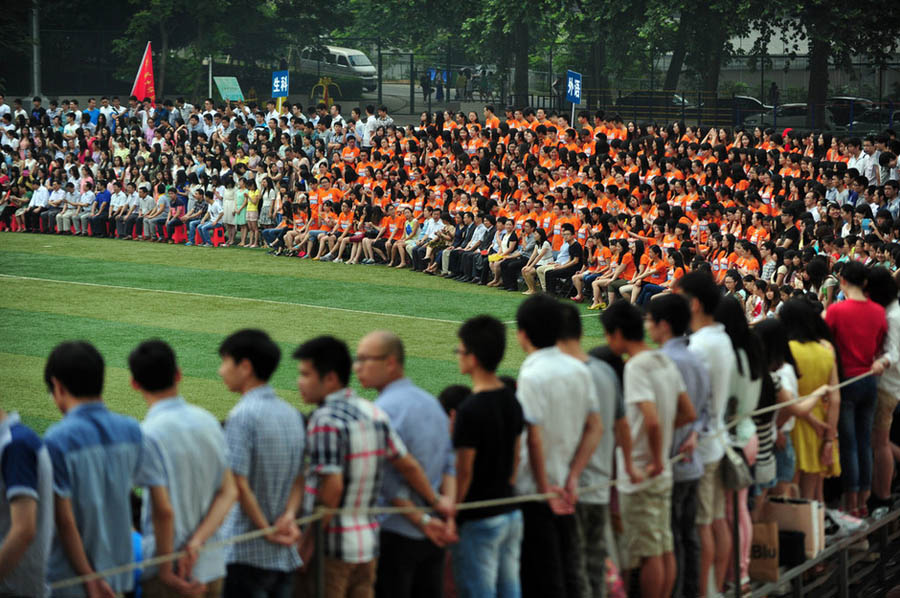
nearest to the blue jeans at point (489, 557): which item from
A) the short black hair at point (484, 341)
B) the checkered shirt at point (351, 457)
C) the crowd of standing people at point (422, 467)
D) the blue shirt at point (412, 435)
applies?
the crowd of standing people at point (422, 467)

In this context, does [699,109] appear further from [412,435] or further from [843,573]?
[412,435]

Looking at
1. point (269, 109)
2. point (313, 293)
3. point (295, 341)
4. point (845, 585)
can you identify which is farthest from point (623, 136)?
point (845, 585)

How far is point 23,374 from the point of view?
14.9 metres

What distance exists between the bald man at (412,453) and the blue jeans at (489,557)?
205 mm

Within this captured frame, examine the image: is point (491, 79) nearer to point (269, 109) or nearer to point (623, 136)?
point (269, 109)

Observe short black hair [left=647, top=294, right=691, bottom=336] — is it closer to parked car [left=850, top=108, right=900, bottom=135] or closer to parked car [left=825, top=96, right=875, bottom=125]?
parked car [left=850, top=108, right=900, bottom=135]

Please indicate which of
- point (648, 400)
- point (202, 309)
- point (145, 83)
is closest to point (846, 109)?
point (145, 83)

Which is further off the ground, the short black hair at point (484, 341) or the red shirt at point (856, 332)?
the short black hair at point (484, 341)

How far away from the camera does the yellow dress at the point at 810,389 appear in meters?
8.09

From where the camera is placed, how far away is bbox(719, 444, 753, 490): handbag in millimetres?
7037

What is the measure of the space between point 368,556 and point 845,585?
170 inches

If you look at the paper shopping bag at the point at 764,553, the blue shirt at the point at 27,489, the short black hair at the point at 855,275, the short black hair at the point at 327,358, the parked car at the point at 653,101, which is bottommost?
the paper shopping bag at the point at 764,553

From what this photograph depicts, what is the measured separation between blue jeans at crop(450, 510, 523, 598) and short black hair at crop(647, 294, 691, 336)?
1441mm

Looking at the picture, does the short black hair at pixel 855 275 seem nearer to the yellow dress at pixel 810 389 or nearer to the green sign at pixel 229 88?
the yellow dress at pixel 810 389
